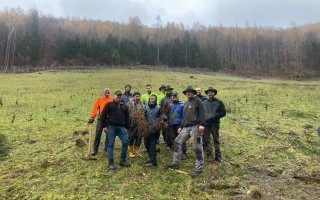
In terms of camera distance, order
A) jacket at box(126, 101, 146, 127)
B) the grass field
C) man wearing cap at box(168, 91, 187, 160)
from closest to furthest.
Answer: the grass field
jacket at box(126, 101, 146, 127)
man wearing cap at box(168, 91, 187, 160)

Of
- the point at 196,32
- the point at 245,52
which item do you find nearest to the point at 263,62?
the point at 245,52

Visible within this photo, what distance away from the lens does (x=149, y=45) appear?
8769cm

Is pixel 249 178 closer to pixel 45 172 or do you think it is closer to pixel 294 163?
pixel 294 163

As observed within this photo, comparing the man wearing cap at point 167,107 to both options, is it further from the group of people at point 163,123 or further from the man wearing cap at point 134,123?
the man wearing cap at point 134,123

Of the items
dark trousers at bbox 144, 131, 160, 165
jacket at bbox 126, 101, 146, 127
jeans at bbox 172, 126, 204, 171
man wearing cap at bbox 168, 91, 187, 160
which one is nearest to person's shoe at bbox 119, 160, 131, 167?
dark trousers at bbox 144, 131, 160, 165

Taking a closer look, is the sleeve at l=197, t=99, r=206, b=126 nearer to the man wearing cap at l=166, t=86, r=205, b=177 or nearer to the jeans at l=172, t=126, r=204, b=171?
the man wearing cap at l=166, t=86, r=205, b=177

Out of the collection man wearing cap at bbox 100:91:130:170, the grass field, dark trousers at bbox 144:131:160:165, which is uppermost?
man wearing cap at bbox 100:91:130:170

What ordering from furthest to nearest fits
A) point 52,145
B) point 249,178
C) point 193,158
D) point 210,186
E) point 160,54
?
point 160,54, point 52,145, point 193,158, point 249,178, point 210,186

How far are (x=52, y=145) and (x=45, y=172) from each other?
9.93 ft

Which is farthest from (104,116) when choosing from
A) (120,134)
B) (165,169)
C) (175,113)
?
(165,169)

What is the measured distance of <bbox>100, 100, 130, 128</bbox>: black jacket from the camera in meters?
9.92

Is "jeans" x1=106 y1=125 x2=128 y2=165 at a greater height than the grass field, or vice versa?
"jeans" x1=106 y1=125 x2=128 y2=165

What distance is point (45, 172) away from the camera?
9.59 m

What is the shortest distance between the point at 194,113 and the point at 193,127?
0.42 metres
